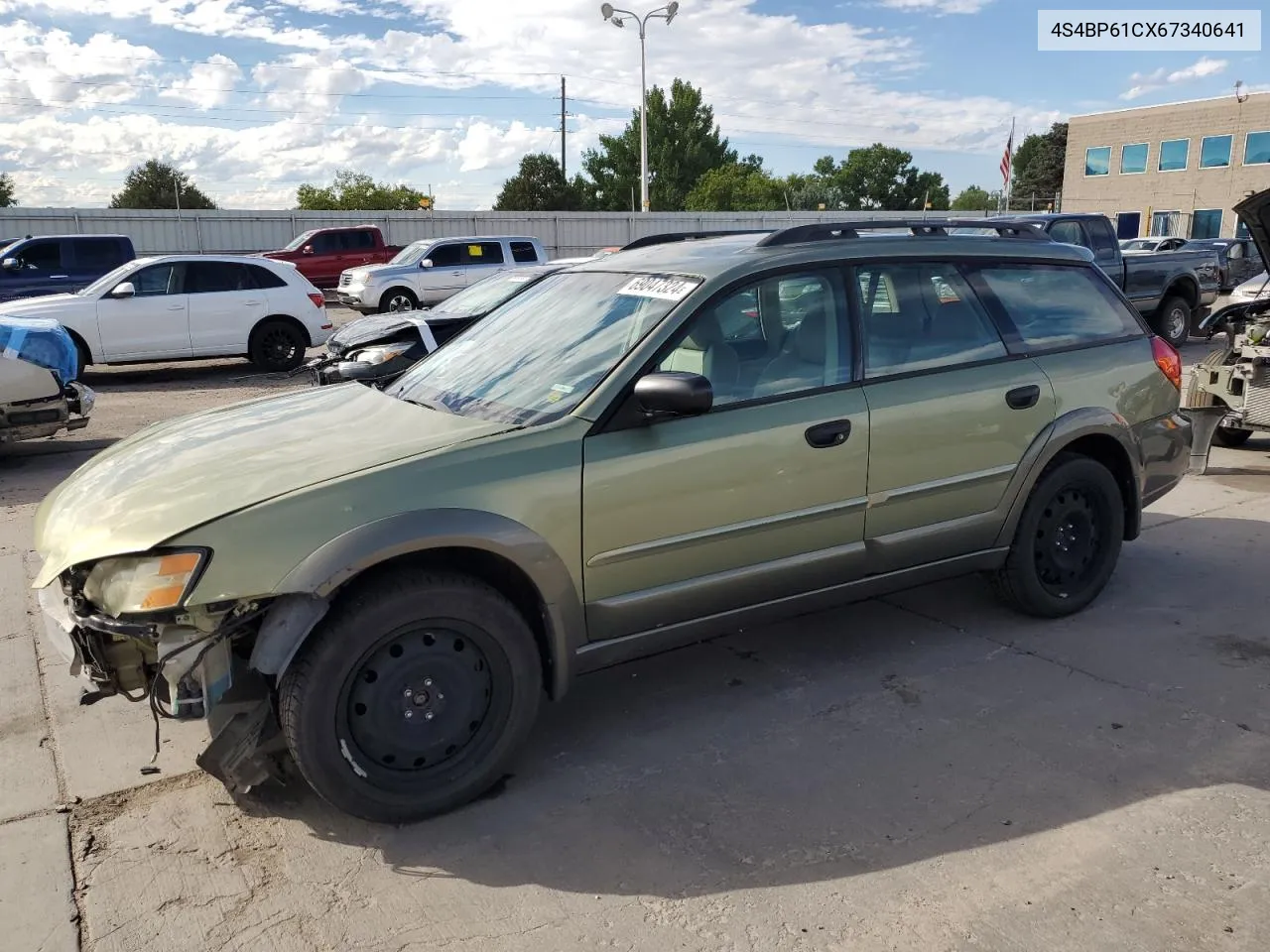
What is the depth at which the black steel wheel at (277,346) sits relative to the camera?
14.4 metres

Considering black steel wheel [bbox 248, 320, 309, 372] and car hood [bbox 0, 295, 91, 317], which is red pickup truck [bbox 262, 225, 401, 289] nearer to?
black steel wheel [bbox 248, 320, 309, 372]

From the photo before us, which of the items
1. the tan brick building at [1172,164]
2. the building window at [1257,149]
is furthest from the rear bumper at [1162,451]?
the building window at [1257,149]

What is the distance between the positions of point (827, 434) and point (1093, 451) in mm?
1733

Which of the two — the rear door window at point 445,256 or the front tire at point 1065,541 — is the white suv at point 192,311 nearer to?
the rear door window at point 445,256

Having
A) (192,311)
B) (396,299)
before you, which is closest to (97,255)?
(192,311)

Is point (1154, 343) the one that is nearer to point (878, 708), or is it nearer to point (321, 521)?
point (878, 708)

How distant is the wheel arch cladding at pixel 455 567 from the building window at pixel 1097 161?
59.6 m

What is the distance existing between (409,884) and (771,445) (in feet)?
6.15

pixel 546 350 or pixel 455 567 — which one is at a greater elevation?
pixel 546 350

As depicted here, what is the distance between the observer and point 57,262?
1694 centimetres

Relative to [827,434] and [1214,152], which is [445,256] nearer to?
[827,434]

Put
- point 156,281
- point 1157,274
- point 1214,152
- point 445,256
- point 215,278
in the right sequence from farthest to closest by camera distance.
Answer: point 1214,152 → point 445,256 → point 1157,274 → point 215,278 → point 156,281

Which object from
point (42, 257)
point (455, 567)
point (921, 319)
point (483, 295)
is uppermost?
point (42, 257)

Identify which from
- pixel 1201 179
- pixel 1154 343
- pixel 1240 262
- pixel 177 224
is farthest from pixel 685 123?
pixel 1154 343
